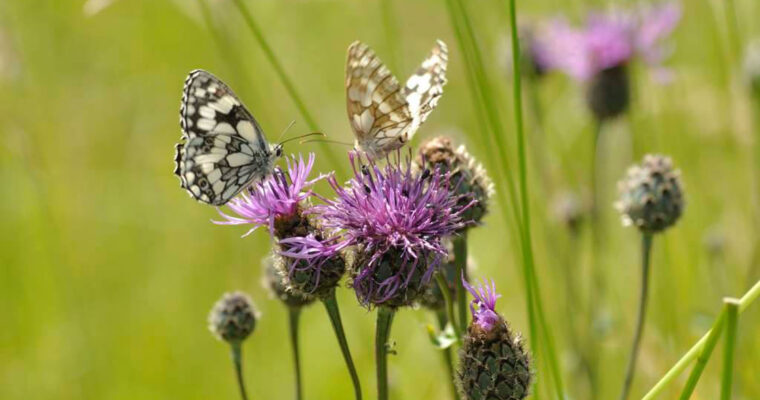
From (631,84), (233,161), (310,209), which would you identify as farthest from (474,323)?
(631,84)

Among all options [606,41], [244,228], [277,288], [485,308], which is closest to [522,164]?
[485,308]

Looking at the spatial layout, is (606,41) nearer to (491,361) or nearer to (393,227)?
(393,227)

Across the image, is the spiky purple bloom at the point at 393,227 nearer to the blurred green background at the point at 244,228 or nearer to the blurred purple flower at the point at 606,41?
the blurred green background at the point at 244,228

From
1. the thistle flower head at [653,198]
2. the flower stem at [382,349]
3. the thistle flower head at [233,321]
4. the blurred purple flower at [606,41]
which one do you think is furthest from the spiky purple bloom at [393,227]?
the blurred purple flower at [606,41]

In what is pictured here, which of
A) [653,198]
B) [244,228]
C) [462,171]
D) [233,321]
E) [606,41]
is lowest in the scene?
[233,321]

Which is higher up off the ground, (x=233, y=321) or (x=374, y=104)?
(x=374, y=104)

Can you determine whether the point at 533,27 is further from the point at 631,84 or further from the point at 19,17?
the point at 19,17

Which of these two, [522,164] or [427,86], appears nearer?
[522,164]
